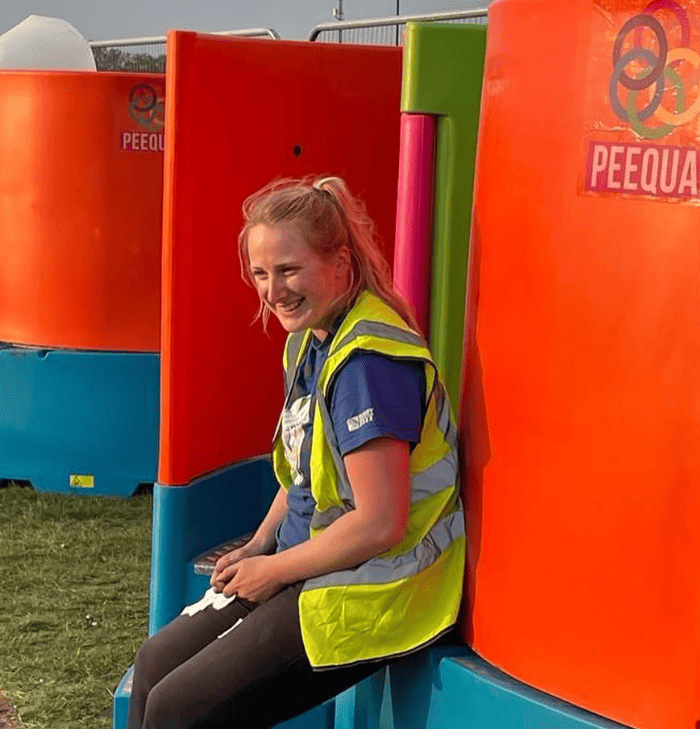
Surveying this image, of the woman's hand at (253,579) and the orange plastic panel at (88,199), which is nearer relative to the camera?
the woman's hand at (253,579)

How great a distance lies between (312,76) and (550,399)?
154 cm

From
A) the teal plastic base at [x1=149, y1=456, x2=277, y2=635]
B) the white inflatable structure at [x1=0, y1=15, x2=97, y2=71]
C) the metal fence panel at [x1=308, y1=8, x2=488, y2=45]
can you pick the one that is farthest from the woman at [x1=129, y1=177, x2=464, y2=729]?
the metal fence panel at [x1=308, y1=8, x2=488, y2=45]

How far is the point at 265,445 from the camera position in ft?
11.4

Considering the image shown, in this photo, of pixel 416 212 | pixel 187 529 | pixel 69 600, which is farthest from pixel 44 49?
pixel 416 212

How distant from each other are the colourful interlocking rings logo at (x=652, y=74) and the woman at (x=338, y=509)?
1.69ft

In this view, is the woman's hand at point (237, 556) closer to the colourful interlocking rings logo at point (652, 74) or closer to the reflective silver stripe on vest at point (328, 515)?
the reflective silver stripe on vest at point (328, 515)

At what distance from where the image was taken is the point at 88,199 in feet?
16.7

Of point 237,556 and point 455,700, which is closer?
point 455,700

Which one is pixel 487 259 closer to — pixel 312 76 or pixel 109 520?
pixel 312 76

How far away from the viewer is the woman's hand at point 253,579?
228cm

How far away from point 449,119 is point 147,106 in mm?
2747

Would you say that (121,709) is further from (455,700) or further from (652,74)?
(652,74)

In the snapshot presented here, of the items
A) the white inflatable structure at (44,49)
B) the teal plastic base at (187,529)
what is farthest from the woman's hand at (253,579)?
the white inflatable structure at (44,49)

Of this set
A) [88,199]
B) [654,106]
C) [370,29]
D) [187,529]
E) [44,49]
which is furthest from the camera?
[370,29]
